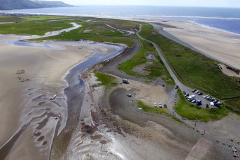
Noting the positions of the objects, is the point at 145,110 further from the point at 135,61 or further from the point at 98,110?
the point at 135,61

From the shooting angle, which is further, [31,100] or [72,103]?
[31,100]

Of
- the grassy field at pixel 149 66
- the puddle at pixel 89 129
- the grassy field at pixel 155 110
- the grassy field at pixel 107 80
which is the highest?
the grassy field at pixel 149 66

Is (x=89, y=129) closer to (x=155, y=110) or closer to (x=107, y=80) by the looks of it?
(x=155, y=110)

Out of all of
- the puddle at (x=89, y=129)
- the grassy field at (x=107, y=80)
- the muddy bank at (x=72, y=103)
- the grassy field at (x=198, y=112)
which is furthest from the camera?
the grassy field at (x=107, y=80)

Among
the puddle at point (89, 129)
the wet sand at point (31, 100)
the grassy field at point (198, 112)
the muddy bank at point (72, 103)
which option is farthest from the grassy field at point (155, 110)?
the wet sand at point (31, 100)

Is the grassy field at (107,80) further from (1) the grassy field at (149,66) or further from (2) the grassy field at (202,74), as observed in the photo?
(2) the grassy field at (202,74)

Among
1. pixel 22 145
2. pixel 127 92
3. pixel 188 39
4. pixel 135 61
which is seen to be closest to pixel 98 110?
pixel 127 92

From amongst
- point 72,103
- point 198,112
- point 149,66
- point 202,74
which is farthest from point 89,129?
point 202,74
